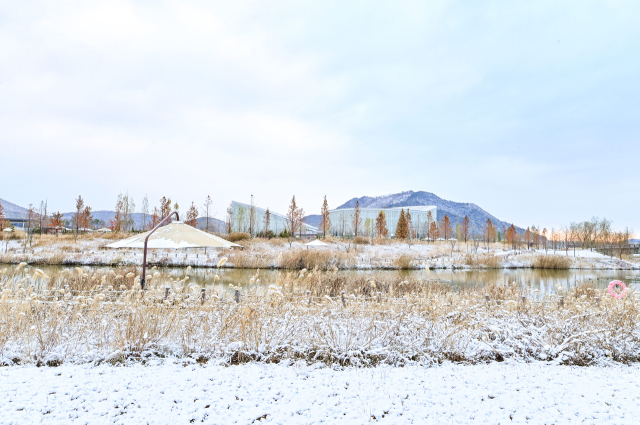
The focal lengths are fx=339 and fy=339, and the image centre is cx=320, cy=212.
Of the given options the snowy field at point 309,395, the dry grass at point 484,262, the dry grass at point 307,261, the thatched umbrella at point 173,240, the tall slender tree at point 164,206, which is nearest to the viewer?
the snowy field at point 309,395

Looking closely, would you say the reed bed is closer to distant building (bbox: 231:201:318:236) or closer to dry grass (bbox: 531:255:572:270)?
dry grass (bbox: 531:255:572:270)

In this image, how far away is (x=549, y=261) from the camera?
22.8 metres

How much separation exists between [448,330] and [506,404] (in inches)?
58.9

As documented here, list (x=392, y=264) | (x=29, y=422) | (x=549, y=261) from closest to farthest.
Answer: (x=29, y=422)
(x=392, y=264)
(x=549, y=261)

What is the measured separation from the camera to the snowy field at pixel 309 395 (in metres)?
2.82

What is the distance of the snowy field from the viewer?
2820mm

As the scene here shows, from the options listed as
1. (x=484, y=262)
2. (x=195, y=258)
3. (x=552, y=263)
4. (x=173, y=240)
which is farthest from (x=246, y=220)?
(x=173, y=240)

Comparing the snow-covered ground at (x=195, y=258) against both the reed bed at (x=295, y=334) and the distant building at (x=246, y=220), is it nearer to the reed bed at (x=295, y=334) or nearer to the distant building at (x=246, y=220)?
the reed bed at (x=295, y=334)

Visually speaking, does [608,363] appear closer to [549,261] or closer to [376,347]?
[376,347]

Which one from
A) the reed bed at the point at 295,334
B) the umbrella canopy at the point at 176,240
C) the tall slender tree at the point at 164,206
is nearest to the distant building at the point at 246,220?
the tall slender tree at the point at 164,206

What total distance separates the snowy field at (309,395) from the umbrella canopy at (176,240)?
74.2 inches

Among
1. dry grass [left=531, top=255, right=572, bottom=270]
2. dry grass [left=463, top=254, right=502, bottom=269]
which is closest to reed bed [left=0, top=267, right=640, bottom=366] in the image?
dry grass [left=463, top=254, right=502, bottom=269]

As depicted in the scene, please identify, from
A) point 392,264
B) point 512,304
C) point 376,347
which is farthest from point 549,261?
point 376,347

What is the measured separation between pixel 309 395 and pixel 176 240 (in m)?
3.34
